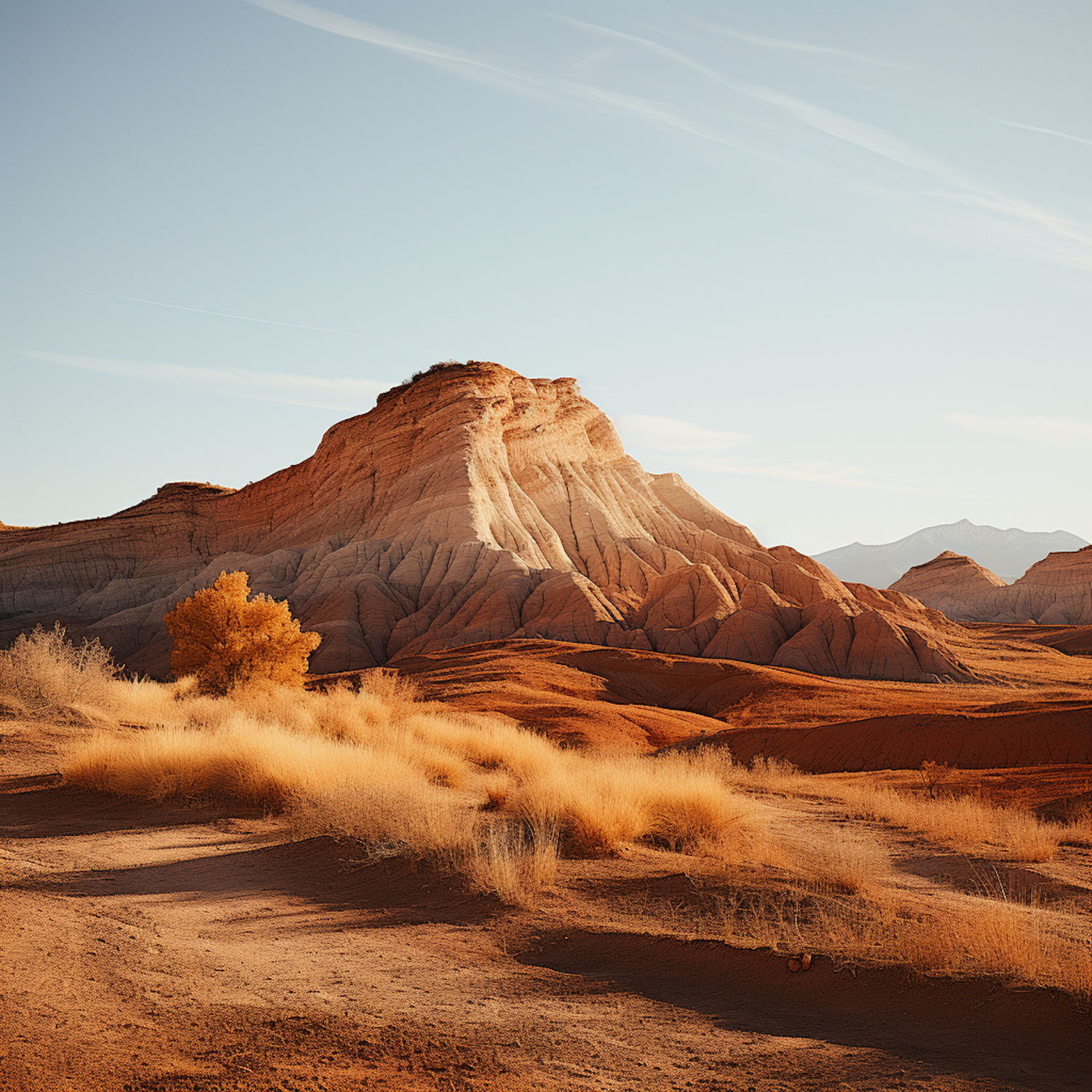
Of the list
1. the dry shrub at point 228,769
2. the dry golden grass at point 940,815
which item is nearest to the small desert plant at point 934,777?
the dry golden grass at point 940,815

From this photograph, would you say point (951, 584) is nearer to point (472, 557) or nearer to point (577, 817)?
point (472, 557)

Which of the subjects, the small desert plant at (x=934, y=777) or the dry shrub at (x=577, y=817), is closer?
the dry shrub at (x=577, y=817)

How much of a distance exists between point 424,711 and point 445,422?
44.7 metres

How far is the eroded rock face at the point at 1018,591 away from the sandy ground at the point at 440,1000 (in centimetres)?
9768

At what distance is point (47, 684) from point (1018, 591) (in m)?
104

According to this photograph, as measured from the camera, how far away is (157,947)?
6453 mm

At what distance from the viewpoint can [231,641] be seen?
84.9 feet

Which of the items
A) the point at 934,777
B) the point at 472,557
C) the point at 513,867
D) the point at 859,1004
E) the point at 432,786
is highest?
the point at 472,557

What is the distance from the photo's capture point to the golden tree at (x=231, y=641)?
25797mm

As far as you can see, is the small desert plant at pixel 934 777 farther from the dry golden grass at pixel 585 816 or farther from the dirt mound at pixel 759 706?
the dirt mound at pixel 759 706

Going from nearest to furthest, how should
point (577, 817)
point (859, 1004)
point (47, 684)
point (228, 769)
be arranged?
1. point (859, 1004)
2. point (577, 817)
3. point (228, 769)
4. point (47, 684)

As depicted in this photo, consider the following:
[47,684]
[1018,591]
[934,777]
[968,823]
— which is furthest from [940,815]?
[1018,591]

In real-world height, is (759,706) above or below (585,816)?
below

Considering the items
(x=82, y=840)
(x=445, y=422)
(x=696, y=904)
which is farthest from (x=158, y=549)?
(x=696, y=904)
